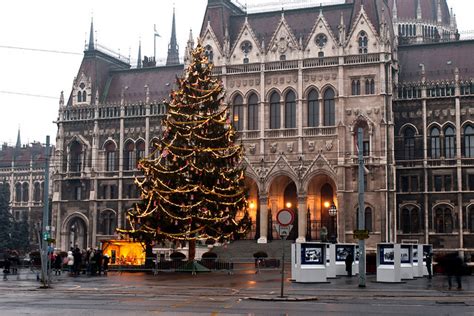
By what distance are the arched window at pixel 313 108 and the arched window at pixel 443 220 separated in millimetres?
12546

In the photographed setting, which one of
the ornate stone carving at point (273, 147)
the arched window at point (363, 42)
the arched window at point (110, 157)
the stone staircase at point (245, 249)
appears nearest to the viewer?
the stone staircase at point (245, 249)

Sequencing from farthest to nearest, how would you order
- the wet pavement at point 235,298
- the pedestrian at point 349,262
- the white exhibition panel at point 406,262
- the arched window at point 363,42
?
the arched window at point 363,42, the pedestrian at point 349,262, the white exhibition panel at point 406,262, the wet pavement at point 235,298

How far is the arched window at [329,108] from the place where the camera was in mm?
65812

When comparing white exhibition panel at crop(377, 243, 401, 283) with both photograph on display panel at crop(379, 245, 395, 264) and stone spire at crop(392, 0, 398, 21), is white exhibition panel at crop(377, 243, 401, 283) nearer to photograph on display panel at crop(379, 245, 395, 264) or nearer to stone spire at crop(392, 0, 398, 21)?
photograph on display panel at crop(379, 245, 395, 264)

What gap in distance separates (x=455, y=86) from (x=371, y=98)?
711cm

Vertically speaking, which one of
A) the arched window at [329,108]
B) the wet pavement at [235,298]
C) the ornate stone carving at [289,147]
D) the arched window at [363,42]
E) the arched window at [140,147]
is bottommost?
the wet pavement at [235,298]

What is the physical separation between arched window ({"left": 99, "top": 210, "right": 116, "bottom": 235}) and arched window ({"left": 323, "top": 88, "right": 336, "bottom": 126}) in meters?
23.6

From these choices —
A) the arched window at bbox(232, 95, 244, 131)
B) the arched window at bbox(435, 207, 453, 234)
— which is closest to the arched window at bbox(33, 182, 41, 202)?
the arched window at bbox(232, 95, 244, 131)

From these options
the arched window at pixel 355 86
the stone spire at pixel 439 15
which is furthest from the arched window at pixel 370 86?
the stone spire at pixel 439 15

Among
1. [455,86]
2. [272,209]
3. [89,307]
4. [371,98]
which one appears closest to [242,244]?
[272,209]

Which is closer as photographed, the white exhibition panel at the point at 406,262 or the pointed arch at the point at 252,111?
the white exhibition panel at the point at 406,262

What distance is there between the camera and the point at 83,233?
3187 inches

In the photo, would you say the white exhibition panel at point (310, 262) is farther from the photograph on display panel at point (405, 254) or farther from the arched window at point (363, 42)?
the arched window at point (363, 42)

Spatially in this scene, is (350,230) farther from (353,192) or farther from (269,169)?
(269,169)
